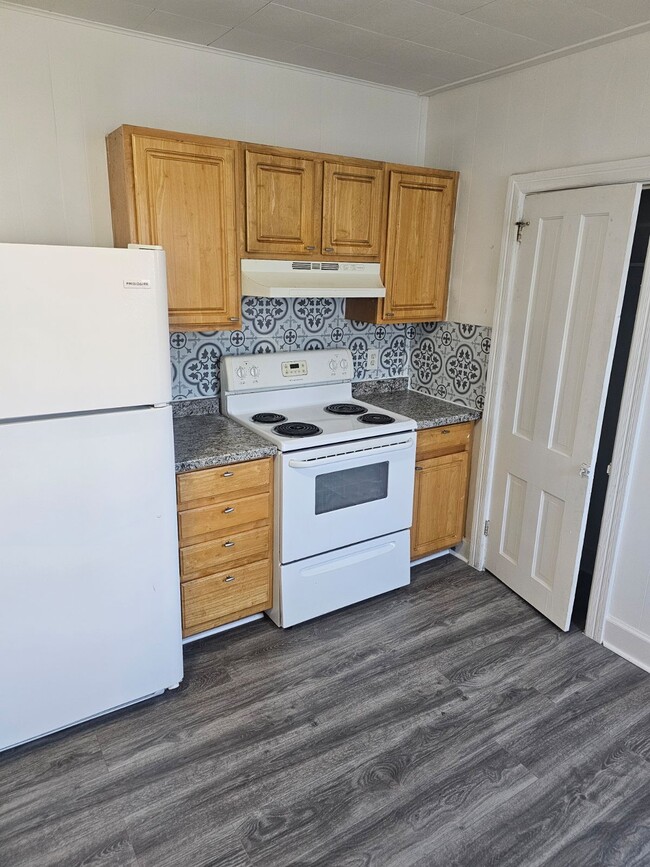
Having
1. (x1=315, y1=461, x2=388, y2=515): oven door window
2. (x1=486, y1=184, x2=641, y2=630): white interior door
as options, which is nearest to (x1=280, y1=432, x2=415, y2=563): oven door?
(x1=315, y1=461, x2=388, y2=515): oven door window

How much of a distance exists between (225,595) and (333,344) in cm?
152

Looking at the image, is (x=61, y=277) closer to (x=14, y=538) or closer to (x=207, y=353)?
(x=14, y=538)

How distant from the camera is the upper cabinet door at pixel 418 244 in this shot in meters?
2.99

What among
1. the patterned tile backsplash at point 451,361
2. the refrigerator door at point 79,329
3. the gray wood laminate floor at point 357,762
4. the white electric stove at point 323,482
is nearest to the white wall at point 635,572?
the gray wood laminate floor at point 357,762

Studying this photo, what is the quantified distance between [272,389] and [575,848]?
2.23m

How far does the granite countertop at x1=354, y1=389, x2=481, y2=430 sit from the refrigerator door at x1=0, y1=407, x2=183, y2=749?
57.5 inches

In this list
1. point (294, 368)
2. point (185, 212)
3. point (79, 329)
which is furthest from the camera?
point (294, 368)

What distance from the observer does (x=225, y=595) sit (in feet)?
8.64

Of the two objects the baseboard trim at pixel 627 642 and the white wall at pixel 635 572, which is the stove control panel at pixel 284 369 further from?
the baseboard trim at pixel 627 642

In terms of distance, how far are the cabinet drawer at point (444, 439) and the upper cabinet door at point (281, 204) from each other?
1117 millimetres

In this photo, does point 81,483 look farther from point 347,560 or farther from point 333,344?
point 333,344

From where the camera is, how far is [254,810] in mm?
1874

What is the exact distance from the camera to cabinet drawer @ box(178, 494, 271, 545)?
2.44 metres

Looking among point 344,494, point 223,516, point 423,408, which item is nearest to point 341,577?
point 344,494
